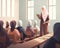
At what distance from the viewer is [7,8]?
39.0 ft

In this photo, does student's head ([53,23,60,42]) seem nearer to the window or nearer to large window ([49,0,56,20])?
large window ([49,0,56,20])

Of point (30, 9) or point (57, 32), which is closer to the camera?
point (57, 32)

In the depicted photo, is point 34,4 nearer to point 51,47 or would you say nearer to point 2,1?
point 2,1

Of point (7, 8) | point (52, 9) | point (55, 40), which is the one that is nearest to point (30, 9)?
point (52, 9)

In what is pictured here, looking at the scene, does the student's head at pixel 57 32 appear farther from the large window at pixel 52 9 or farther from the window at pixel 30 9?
the window at pixel 30 9

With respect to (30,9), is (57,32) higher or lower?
lower

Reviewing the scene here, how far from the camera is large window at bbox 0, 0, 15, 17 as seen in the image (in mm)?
11411

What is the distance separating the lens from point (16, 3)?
13.4 metres

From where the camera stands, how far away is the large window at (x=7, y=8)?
11.4 meters

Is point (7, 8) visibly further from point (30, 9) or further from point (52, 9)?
point (52, 9)

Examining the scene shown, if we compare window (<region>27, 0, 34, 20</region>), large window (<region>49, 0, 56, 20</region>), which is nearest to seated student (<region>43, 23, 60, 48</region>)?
large window (<region>49, 0, 56, 20</region>)

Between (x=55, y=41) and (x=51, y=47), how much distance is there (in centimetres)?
9

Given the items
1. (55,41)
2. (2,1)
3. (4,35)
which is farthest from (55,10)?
(55,41)

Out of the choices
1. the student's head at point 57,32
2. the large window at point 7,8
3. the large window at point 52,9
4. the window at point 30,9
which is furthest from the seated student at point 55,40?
the window at point 30,9
